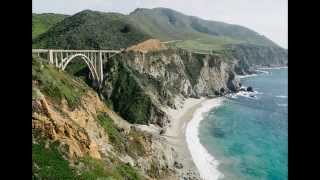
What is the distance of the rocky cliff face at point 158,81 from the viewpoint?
123 ft

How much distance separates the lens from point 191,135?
37.0 meters

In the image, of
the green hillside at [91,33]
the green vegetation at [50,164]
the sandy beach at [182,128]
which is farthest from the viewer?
the green hillside at [91,33]

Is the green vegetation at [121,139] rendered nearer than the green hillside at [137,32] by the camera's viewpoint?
Yes

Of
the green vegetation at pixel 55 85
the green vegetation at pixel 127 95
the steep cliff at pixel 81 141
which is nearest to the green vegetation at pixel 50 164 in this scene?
the steep cliff at pixel 81 141

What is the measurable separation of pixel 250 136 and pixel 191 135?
221 inches

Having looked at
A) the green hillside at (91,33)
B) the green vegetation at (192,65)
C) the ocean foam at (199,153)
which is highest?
the green hillside at (91,33)

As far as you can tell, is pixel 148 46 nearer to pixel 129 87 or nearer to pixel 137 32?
pixel 137 32

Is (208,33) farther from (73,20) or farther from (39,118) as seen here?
(39,118)

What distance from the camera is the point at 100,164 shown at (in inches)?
760

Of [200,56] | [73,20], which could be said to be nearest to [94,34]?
[73,20]

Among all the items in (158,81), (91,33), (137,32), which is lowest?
(158,81)

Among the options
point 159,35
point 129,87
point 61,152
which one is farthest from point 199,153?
point 159,35

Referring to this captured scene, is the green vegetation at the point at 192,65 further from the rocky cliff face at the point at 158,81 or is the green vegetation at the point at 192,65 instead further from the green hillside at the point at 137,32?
the green hillside at the point at 137,32

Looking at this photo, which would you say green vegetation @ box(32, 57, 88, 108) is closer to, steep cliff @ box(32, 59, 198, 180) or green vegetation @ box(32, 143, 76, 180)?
steep cliff @ box(32, 59, 198, 180)
